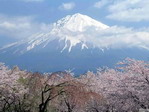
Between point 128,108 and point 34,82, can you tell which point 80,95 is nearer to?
point 34,82

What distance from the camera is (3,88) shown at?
89.6 ft

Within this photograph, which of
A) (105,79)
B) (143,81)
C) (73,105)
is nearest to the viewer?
(143,81)

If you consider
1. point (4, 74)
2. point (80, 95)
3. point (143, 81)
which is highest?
point (4, 74)

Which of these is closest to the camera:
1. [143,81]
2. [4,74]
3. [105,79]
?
[143,81]

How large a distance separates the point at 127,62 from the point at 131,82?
2.34 meters

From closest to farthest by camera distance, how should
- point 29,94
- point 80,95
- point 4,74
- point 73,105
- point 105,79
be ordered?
point 80,95, point 4,74, point 29,94, point 105,79, point 73,105

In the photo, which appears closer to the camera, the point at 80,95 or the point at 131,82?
the point at 80,95

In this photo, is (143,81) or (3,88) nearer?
(143,81)

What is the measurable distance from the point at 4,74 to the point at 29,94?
3521mm

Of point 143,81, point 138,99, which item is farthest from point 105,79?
point 143,81

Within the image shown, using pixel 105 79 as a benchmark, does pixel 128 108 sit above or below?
below

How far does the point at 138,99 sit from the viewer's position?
28062 mm

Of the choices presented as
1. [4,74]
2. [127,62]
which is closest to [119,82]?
[127,62]

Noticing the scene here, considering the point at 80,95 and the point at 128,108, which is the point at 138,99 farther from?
the point at 80,95
